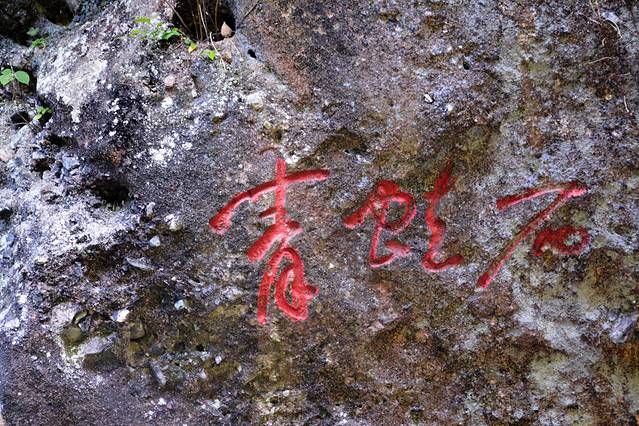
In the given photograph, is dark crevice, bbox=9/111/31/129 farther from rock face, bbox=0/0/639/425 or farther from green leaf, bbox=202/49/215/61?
green leaf, bbox=202/49/215/61

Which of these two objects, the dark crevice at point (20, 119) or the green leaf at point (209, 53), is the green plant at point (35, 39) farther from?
the green leaf at point (209, 53)

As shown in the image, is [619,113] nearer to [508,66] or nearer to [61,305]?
[508,66]

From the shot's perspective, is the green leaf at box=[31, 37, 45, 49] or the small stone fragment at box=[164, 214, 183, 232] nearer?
the small stone fragment at box=[164, 214, 183, 232]

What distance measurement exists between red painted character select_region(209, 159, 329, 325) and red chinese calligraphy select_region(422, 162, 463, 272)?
366mm

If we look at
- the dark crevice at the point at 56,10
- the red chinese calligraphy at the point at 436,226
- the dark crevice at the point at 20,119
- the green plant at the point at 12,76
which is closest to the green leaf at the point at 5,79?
the green plant at the point at 12,76

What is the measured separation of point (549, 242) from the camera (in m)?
1.88

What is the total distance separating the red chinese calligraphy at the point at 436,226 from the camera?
1903mm

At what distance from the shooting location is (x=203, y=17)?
1983 mm

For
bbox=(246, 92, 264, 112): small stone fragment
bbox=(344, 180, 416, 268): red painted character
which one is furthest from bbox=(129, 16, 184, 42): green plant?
bbox=(344, 180, 416, 268): red painted character

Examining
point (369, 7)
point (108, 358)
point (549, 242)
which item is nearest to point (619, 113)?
point (549, 242)

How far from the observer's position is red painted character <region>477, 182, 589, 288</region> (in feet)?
6.13

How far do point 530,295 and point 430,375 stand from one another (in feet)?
1.41

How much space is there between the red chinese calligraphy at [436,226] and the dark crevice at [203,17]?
881 millimetres

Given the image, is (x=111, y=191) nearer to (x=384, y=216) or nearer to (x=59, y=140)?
(x=59, y=140)
